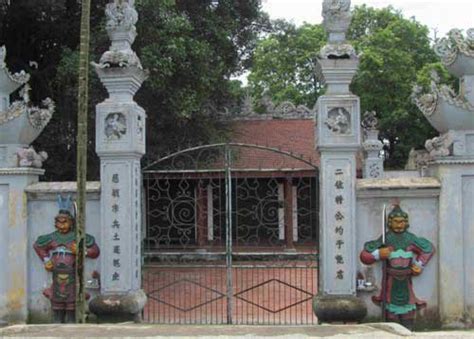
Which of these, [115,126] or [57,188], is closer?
[115,126]

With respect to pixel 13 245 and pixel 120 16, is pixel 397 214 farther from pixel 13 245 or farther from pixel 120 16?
pixel 13 245

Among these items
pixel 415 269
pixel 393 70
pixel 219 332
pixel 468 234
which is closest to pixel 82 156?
pixel 219 332

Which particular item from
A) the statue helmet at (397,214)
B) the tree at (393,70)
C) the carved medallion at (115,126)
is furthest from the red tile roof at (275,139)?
the statue helmet at (397,214)

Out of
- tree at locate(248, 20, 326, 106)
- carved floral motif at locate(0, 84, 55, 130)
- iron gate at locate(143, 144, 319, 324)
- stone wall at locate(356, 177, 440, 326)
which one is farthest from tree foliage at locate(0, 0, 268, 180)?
tree at locate(248, 20, 326, 106)

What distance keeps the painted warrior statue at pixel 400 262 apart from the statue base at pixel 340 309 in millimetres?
352

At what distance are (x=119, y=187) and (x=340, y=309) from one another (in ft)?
9.93

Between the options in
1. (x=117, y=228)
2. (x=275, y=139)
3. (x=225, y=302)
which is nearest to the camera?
(x=117, y=228)

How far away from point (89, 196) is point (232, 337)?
135 inches

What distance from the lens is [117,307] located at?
7629 mm

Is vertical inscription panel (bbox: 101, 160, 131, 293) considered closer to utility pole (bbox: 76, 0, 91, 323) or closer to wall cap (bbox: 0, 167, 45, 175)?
utility pole (bbox: 76, 0, 91, 323)

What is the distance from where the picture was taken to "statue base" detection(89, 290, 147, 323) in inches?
301

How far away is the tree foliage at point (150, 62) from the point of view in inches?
504

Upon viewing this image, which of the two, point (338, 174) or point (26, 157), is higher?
point (26, 157)

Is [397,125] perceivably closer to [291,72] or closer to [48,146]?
[291,72]
